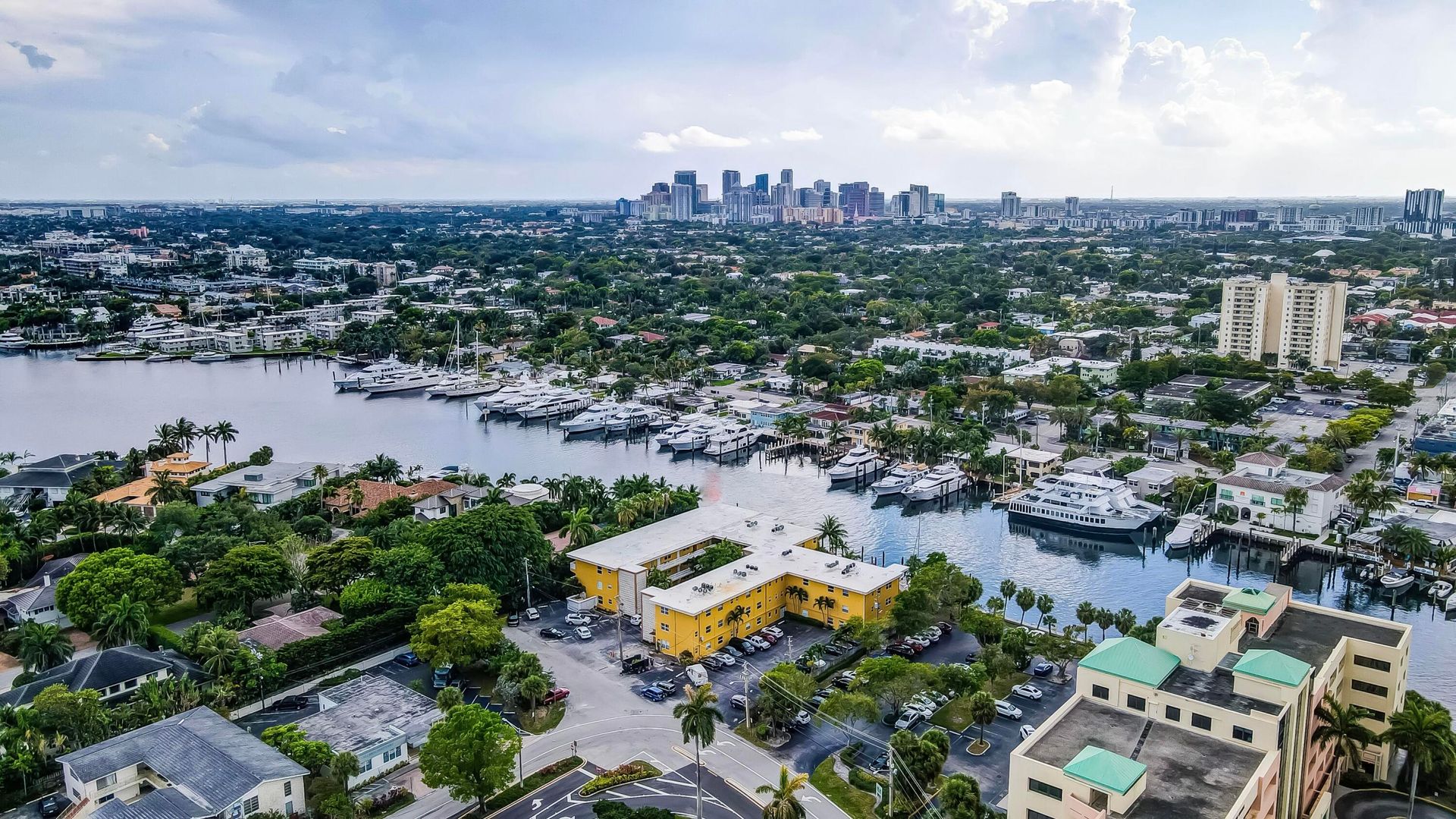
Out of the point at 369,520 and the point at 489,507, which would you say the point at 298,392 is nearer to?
the point at 369,520

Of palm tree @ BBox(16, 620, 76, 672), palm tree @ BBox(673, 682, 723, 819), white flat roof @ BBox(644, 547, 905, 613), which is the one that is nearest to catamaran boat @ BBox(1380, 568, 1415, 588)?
white flat roof @ BBox(644, 547, 905, 613)

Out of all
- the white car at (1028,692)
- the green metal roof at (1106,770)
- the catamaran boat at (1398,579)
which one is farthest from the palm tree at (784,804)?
the catamaran boat at (1398,579)

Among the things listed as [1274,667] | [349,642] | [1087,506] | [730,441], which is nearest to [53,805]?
[349,642]

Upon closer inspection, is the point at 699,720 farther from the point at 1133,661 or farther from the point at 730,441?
the point at 730,441

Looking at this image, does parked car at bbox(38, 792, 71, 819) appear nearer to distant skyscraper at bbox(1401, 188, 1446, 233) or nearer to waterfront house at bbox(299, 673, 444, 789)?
waterfront house at bbox(299, 673, 444, 789)

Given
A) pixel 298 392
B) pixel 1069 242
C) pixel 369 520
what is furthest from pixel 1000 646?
pixel 1069 242

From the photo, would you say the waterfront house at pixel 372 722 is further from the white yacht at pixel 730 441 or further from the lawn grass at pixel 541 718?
the white yacht at pixel 730 441
